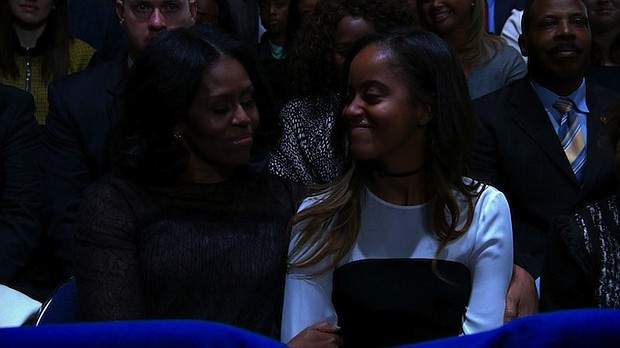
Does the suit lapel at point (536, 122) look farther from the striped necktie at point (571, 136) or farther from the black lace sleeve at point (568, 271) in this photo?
the black lace sleeve at point (568, 271)

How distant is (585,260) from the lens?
6.80 ft

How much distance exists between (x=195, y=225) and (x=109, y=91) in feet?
3.34

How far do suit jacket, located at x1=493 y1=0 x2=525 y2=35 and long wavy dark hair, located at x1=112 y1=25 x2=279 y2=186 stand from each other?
89.0 inches

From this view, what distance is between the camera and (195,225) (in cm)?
205

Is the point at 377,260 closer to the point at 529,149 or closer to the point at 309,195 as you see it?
the point at 309,195

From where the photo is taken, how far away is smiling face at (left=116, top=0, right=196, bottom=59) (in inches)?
Answer: 118

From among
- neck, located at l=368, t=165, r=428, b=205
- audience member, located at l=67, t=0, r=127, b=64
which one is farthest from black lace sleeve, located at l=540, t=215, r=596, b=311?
audience member, located at l=67, t=0, r=127, b=64

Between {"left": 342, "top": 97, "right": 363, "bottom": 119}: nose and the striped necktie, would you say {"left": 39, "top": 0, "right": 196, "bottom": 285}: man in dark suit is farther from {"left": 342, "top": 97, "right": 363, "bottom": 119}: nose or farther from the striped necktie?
the striped necktie

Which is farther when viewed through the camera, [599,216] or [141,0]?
[141,0]

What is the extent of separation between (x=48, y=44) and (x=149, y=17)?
620mm

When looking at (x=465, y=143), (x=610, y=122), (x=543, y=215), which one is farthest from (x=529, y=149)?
(x=465, y=143)

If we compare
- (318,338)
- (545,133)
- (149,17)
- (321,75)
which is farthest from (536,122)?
(318,338)

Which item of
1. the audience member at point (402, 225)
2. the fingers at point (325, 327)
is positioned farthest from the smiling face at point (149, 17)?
the fingers at point (325, 327)

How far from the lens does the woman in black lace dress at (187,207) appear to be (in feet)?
6.54
